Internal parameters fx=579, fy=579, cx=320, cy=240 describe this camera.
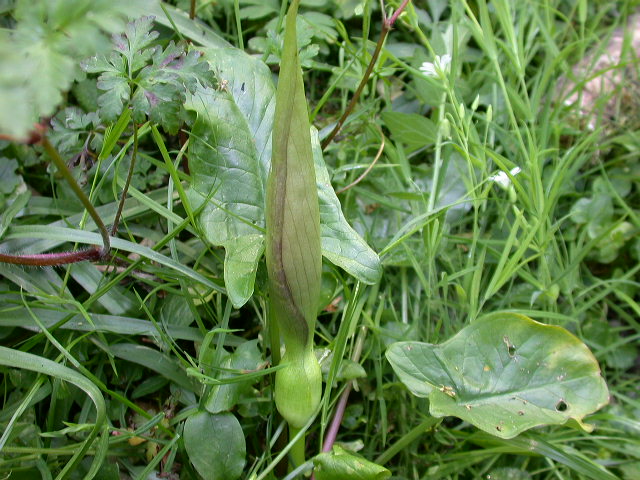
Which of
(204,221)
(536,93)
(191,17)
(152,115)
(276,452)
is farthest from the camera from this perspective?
(536,93)

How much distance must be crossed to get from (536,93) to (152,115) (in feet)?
3.41

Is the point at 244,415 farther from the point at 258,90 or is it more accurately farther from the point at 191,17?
the point at 191,17

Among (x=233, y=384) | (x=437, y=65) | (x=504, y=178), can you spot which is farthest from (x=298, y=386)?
(x=437, y=65)

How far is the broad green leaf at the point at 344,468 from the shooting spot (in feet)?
2.84

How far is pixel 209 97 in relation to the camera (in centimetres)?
100

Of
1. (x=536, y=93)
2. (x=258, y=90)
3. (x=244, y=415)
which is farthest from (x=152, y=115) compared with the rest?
(x=536, y=93)

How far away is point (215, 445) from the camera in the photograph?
949mm

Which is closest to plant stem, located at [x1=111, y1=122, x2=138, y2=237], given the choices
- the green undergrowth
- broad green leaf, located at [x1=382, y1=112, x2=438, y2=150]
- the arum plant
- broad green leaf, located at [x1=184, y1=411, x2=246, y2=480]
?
the green undergrowth

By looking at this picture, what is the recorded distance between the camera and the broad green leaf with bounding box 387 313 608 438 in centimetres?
96

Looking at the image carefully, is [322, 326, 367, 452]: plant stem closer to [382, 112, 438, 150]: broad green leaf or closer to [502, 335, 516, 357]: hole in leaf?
[502, 335, 516, 357]: hole in leaf

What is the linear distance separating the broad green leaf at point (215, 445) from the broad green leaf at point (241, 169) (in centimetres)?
28

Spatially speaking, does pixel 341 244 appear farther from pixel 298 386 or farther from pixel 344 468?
pixel 344 468

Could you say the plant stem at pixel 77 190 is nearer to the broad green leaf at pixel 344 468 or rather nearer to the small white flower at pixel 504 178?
the broad green leaf at pixel 344 468

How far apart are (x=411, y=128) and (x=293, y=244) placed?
64 centimetres
